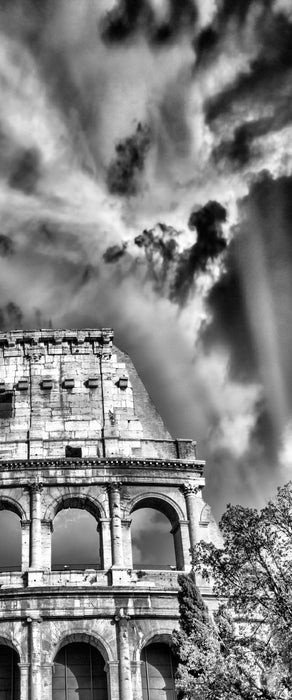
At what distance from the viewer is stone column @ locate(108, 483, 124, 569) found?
101 ft

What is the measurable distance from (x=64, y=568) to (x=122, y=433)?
6.06m

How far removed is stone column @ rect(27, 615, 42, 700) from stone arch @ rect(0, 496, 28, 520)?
4174mm

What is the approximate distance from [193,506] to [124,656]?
6.51 m

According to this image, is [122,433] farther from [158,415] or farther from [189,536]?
[189,536]

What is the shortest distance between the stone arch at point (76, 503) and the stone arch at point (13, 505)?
883mm

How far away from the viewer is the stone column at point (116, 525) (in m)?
30.9

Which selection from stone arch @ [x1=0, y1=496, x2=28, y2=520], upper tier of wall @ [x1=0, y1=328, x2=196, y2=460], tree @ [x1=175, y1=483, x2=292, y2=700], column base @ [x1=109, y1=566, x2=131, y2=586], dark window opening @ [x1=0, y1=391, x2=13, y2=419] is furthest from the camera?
dark window opening @ [x1=0, y1=391, x2=13, y2=419]

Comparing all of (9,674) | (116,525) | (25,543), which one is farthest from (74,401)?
(9,674)

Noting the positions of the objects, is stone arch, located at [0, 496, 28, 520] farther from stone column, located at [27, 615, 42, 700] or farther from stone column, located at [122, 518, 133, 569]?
stone column, located at [27, 615, 42, 700]

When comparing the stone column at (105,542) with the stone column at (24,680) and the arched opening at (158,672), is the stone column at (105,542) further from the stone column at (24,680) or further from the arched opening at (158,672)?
the stone column at (24,680)

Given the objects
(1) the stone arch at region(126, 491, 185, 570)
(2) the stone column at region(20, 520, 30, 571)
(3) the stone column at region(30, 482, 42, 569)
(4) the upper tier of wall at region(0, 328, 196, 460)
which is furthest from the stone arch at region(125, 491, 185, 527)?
(2) the stone column at region(20, 520, 30, 571)

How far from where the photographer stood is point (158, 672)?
29.7 m

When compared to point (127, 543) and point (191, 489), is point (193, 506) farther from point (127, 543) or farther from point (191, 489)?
point (127, 543)

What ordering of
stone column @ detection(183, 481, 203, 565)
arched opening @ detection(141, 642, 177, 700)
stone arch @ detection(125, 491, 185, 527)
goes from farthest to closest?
A: stone arch @ detection(125, 491, 185, 527) < stone column @ detection(183, 481, 203, 565) < arched opening @ detection(141, 642, 177, 700)
